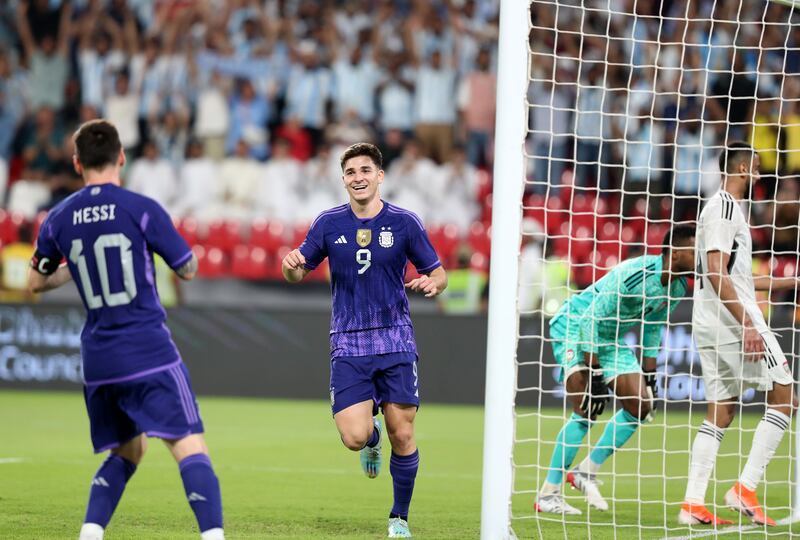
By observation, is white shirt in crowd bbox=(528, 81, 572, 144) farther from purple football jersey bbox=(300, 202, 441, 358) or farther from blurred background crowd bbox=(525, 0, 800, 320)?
purple football jersey bbox=(300, 202, 441, 358)

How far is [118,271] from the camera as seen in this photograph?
15.5 feet

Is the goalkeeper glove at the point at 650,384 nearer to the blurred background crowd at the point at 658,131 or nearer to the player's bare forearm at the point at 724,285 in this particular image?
the player's bare forearm at the point at 724,285

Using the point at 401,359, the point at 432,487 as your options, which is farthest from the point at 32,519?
the point at 432,487

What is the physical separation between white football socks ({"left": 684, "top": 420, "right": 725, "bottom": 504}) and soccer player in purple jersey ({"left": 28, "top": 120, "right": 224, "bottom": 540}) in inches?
130

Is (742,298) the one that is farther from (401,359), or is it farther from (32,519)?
(32,519)

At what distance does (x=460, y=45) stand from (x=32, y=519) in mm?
12695

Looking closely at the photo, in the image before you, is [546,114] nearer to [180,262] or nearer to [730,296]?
[730,296]

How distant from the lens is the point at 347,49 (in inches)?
712

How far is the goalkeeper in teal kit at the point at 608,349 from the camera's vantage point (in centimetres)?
709

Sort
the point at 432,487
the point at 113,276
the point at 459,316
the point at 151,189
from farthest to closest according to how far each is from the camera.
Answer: the point at 151,189 < the point at 459,316 < the point at 432,487 < the point at 113,276

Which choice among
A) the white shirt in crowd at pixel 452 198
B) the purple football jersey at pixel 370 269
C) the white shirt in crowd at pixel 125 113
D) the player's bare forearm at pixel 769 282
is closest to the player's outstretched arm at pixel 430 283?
the purple football jersey at pixel 370 269

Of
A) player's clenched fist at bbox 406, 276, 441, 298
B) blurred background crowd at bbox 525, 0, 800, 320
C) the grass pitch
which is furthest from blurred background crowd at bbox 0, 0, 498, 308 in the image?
player's clenched fist at bbox 406, 276, 441, 298

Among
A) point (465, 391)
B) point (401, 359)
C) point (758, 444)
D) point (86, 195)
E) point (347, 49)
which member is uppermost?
point (347, 49)

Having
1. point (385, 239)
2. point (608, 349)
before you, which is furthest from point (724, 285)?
point (385, 239)
